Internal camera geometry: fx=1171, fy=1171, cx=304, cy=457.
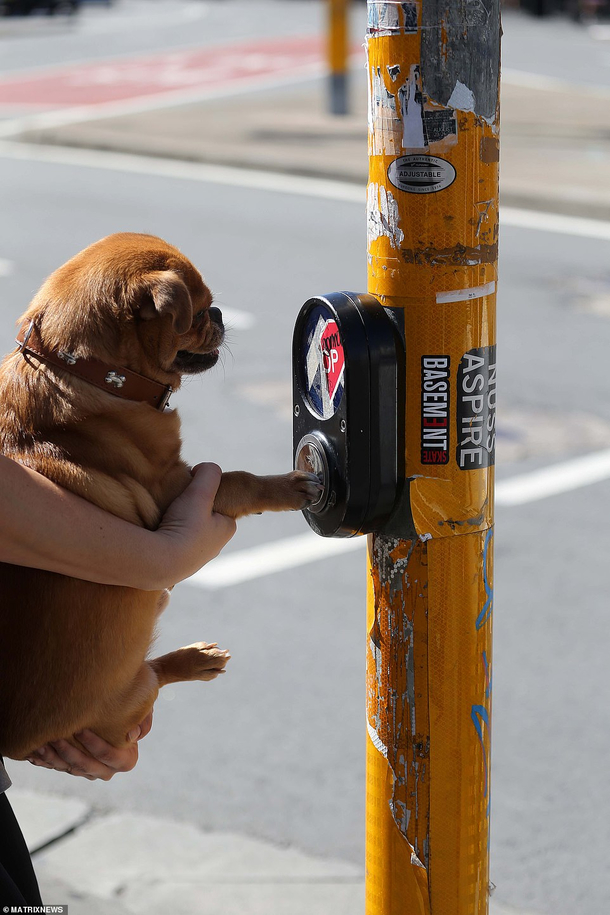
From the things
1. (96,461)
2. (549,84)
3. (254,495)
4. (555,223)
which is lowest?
(555,223)

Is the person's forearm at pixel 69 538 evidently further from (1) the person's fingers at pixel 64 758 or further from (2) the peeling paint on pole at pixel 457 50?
(2) the peeling paint on pole at pixel 457 50

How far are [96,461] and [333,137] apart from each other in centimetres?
1415

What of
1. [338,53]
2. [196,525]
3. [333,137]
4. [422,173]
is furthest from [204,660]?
[338,53]

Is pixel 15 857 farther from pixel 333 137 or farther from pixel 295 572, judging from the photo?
pixel 333 137

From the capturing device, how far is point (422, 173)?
2.00 meters

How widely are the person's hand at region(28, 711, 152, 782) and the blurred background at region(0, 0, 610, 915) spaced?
3.41 feet

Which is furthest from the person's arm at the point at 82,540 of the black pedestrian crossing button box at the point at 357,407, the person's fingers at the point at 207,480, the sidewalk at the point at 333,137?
the sidewalk at the point at 333,137

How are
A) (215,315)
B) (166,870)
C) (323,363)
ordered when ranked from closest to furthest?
(323,363) → (215,315) → (166,870)

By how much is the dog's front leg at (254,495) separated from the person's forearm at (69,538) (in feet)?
1.04

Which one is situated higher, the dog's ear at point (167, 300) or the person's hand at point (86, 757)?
the dog's ear at point (167, 300)

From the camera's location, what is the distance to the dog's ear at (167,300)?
2.42 meters

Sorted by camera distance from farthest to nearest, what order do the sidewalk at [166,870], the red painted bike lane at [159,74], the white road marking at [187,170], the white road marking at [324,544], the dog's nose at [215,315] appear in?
the red painted bike lane at [159,74], the white road marking at [187,170], the white road marking at [324,544], the sidewalk at [166,870], the dog's nose at [215,315]

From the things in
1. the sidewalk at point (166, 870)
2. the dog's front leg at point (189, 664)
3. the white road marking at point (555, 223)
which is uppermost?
the dog's front leg at point (189, 664)

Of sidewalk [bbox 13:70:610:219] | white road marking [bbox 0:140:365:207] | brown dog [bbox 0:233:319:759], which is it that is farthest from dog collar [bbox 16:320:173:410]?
white road marking [bbox 0:140:365:207]
